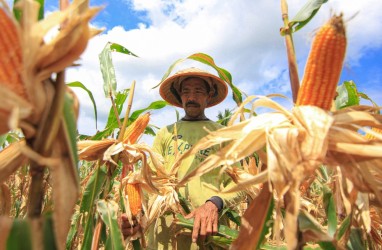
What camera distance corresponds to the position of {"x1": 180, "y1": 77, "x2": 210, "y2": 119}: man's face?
3.56m

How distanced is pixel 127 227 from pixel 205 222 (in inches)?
22.3

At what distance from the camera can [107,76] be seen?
2342 mm

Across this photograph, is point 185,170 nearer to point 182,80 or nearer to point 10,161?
point 182,80

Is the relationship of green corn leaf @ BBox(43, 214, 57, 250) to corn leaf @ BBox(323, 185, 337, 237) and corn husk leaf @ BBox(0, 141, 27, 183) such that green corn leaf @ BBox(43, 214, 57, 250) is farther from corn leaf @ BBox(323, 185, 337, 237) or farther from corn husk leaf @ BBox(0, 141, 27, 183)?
corn leaf @ BBox(323, 185, 337, 237)

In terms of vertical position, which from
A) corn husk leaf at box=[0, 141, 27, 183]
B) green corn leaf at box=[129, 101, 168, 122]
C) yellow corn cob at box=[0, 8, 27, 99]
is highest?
green corn leaf at box=[129, 101, 168, 122]

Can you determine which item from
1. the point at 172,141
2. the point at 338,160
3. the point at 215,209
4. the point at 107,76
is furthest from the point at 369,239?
the point at 107,76

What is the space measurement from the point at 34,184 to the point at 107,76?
1587mm

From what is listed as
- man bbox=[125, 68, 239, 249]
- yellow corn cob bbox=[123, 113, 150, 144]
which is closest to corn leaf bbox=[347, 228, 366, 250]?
man bbox=[125, 68, 239, 249]

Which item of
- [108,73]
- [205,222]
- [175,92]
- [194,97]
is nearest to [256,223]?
[205,222]

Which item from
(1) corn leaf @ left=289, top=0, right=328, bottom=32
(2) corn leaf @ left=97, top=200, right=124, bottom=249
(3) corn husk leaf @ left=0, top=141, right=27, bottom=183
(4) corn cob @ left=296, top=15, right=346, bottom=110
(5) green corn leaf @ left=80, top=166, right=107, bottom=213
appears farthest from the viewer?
(5) green corn leaf @ left=80, top=166, right=107, bottom=213

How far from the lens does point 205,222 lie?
7.72ft

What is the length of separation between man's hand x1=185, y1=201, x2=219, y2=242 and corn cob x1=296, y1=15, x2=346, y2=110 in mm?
1430

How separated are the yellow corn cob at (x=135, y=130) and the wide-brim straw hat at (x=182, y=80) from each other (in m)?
1.20

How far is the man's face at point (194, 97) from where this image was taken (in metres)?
3.56
